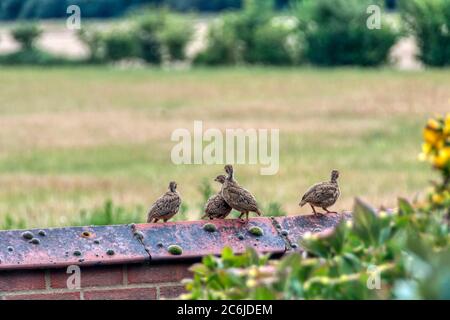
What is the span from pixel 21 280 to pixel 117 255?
41 centimetres

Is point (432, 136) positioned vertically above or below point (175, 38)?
above

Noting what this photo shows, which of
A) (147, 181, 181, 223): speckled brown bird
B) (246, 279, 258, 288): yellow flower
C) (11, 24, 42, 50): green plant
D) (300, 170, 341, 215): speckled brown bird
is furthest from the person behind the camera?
(11, 24, 42, 50): green plant

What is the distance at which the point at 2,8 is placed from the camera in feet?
276

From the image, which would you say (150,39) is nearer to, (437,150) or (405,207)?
(405,207)

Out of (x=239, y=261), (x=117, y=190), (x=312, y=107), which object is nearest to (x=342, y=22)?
(x=312, y=107)

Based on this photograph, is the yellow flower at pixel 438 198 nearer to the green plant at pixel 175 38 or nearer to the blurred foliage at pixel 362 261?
Result: the blurred foliage at pixel 362 261

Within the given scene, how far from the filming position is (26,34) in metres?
66.6

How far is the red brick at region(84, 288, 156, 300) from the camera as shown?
5505mm

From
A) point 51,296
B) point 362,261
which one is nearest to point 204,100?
point 51,296

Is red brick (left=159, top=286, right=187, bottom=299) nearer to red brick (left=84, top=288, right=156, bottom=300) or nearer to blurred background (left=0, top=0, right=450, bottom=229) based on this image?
red brick (left=84, top=288, right=156, bottom=300)

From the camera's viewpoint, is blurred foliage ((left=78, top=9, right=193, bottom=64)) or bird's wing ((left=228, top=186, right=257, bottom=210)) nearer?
bird's wing ((left=228, top=186, right=257, bottom=210))

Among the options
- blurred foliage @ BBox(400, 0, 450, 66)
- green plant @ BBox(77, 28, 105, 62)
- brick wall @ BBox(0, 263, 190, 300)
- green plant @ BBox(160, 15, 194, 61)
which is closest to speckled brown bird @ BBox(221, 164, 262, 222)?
brick wall @ BBox(0, 263, 190, 300)

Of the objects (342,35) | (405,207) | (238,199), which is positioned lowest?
(342,35)

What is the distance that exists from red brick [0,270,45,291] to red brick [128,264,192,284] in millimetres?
380
